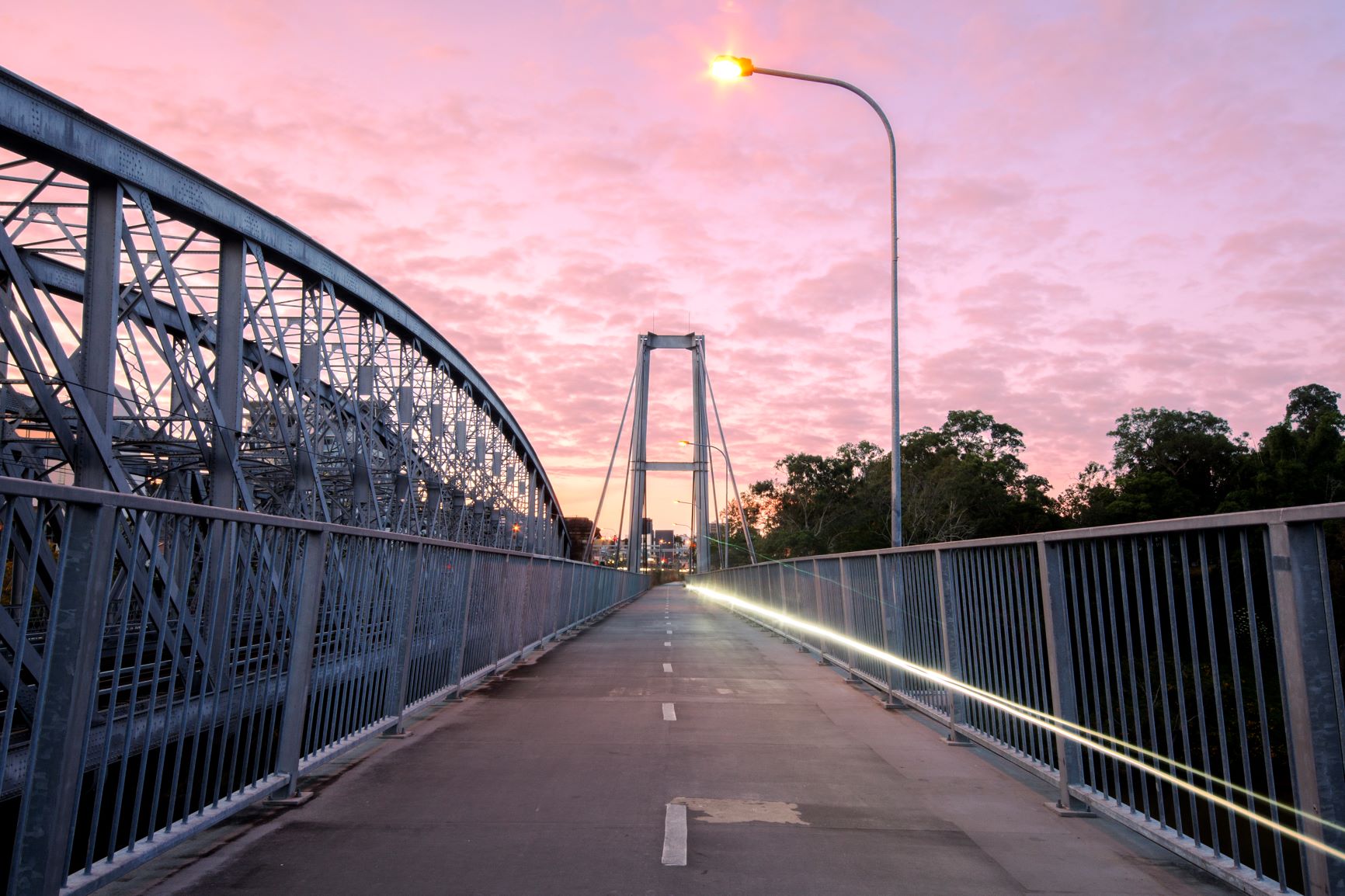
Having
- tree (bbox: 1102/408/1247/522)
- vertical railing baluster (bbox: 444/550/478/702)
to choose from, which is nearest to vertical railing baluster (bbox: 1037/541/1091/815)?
vertical railing baluster (bbox: 444/550/478/702)

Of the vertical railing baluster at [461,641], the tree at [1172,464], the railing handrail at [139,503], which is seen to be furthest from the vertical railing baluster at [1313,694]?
the tree at [1172,464]

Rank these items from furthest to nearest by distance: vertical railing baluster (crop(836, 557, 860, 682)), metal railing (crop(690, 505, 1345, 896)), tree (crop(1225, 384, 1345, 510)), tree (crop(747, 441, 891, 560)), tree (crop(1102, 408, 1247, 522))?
tree (crop(747, 441, 891, 560)) → tree (crop(1102, 408, 1247, 522)) → tree (crop(1225, 384, 1345, 510)) → vertical railing baluster (crop(836, 557, 860, 682)) → metal railing (crop(690, 505, 1345, 896))

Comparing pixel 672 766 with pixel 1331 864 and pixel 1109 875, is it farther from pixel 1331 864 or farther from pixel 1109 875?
pixel 1331 864

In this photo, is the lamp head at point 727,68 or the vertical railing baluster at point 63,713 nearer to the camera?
the vertical railing baluster at point 63,713

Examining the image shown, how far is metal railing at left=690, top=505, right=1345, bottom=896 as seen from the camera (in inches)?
146

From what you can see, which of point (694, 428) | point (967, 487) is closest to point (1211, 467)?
point (967, 487)

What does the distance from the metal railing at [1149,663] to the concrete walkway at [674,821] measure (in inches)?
13.8

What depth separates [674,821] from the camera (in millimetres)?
5805

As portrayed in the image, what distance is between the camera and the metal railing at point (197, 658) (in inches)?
153

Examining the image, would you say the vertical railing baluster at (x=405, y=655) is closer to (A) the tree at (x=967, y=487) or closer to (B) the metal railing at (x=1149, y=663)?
(B) the metal railing at (x=1149, y=663)

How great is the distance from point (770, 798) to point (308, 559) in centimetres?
336

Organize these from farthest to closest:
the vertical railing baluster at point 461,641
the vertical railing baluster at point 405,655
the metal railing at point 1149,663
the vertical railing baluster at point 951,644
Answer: the vertical railing baluster at point 461,641, the vertical railing baluster at point 405,655, the vertical railing baluster at point 951,644, the metal railing at point 1149,663

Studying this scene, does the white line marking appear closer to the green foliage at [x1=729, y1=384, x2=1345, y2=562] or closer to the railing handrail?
the railing handrail

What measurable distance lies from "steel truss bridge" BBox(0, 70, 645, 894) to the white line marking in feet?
7.79
